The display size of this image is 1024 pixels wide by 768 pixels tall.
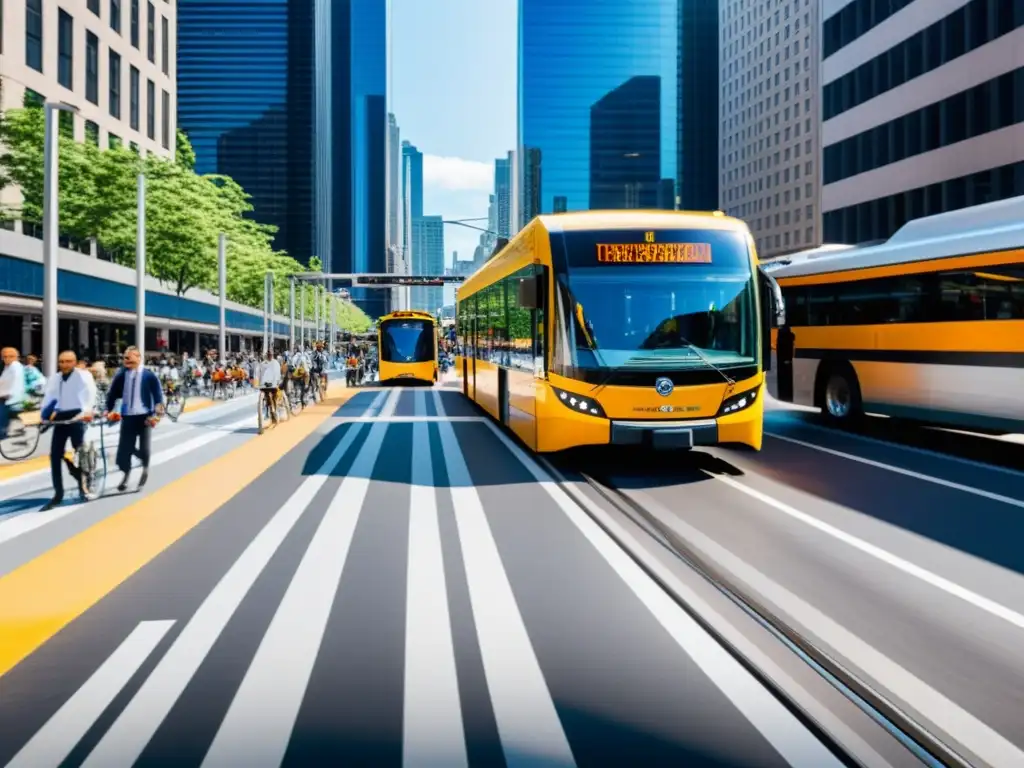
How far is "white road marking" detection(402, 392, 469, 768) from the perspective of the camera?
13.1 ft

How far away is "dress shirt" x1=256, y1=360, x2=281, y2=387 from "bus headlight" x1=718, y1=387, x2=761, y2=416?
430 inches

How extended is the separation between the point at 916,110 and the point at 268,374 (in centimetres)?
3424

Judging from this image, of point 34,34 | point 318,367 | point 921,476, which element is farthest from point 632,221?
point 34,34

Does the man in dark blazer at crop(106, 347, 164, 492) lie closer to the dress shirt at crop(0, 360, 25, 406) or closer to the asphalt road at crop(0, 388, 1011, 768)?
the asphalt road at crop(0, 388, 1011, 768)

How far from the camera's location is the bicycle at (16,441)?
14.9 m

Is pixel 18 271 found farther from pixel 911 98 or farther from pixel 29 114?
pixel 911 98

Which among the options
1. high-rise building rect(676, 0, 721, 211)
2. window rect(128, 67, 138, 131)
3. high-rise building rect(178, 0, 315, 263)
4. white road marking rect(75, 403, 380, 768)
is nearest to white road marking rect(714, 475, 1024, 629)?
white road marking rect(75, 403, 380, 768)

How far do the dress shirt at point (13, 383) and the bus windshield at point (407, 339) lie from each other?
25.5 meters

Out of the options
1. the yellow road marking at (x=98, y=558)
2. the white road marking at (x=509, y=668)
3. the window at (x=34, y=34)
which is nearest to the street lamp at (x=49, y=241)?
the yellow road marking at (x=98, y=558)

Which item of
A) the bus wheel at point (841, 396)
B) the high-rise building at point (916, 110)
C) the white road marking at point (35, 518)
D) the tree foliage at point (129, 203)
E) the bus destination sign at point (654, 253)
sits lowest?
the white road marking at point (35, 518)

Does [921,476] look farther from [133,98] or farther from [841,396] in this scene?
[133,98]

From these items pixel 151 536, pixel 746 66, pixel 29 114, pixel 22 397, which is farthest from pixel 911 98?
pixel 746 66

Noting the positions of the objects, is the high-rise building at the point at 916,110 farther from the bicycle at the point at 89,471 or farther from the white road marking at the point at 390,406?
the bicycle at the point at 89,471

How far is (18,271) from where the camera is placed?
30094 millimetres
